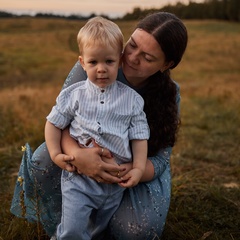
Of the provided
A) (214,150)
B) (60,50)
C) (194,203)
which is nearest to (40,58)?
(60,50)

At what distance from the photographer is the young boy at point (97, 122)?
6.84ft

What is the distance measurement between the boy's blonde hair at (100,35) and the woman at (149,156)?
241 mm

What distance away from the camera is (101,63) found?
2076mm

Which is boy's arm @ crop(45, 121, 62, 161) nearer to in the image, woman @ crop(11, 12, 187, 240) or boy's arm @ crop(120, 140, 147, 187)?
woman @ crop(11, 12, 187, 240)

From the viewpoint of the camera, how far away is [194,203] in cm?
329

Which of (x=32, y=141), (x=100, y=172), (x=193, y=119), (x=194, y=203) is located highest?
(x=100, y=172)

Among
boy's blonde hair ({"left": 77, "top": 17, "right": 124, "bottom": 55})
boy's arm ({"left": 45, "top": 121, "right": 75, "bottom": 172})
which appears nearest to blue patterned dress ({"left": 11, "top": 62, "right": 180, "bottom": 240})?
boy's arm ({"left": 45, "top": 121, "right": 75, "bottom": 172})

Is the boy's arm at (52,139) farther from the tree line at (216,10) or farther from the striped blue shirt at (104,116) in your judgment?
the tree line at (216,10)

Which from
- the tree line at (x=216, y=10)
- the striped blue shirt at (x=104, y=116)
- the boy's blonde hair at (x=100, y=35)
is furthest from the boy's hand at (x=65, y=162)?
the tree line at (x=216, y=10)

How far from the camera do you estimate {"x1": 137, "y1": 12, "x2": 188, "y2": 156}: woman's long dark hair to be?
2.37 m

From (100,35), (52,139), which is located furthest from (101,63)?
(52,139)

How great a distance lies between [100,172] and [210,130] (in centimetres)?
465

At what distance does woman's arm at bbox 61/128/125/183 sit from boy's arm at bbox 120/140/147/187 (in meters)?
0.05

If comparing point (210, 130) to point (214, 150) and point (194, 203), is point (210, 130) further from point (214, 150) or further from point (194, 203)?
point (194, 203)
